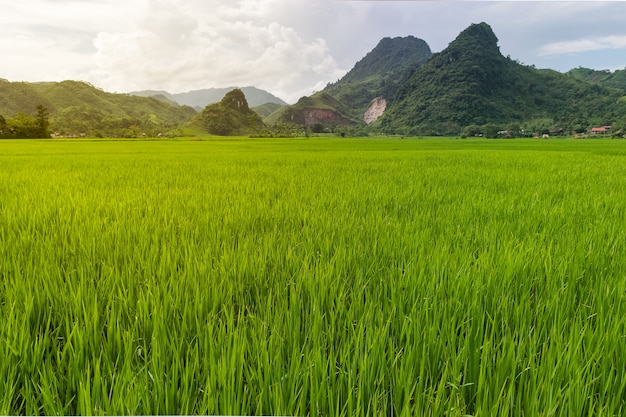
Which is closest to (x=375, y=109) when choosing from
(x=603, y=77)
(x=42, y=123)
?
(x=603, y=77)

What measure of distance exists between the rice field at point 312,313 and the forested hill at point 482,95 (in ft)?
247

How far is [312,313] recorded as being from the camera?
3.57 ft

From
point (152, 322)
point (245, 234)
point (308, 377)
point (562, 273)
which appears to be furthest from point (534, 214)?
point (152, 322)

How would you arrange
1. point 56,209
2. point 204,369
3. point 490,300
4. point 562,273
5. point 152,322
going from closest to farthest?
1. point 204,369
2. point 152,322
3. point 490,300
4. point 562,273
5. point 56,209

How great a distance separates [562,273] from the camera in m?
1.42

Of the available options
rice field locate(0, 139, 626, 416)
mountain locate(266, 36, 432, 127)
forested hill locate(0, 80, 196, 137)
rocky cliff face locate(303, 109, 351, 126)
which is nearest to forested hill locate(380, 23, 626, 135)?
mountain locate(266, 36, 432, 127)

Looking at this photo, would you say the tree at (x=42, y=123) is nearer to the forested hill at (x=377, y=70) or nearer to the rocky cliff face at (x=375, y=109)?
the rocky cliff face at (x=375, y=109)

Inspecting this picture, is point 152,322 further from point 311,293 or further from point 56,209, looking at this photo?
point 56,209

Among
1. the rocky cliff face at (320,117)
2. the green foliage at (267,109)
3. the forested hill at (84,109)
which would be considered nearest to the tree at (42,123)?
the forested hill at (84,109)

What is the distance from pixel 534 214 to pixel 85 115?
7443cm

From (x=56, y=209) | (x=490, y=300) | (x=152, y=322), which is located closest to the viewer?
(x=152, y=322)

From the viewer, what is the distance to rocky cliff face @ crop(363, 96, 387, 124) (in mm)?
126562

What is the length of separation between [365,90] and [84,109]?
10901cm

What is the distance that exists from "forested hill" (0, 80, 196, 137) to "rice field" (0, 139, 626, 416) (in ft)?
175
